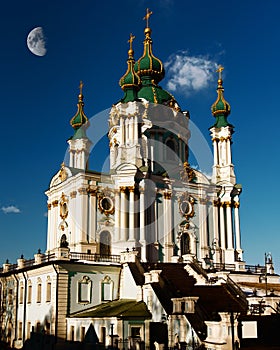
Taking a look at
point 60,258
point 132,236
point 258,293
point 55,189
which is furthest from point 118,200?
point 258,293

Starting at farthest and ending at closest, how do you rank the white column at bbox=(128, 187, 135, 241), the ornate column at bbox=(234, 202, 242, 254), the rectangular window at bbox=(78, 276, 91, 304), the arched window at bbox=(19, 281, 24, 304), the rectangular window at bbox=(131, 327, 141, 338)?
the ornate column at bbox=(234, 202, 242, 254)
the white column at bbox=(128, 187, 135, 241)
the arched window at bbox=(19, 281, 24, 304)
the rectangular window at bbox=(78, 276, 91, 304)
the rectangular window at bbox=(131, 327, 141, 338)

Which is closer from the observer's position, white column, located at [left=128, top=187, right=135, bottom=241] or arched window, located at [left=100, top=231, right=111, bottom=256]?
white column, located at [left=128, top=187, right=135, bottom=241]

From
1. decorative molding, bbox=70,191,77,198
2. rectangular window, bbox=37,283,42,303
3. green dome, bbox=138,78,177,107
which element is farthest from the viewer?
green dome, bbox=138,78,177,107

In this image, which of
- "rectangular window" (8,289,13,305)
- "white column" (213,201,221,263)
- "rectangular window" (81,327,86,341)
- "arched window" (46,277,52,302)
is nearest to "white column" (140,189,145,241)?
"white column" (213,201,221,263)

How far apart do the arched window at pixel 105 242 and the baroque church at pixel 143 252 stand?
0.23 ft

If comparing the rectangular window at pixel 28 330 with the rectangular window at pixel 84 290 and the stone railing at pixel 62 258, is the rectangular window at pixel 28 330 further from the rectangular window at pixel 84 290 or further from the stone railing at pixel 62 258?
the rectangular window at pixel 84 290

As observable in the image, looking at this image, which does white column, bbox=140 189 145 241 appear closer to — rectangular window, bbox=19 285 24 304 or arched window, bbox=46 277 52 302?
arched window, bbox=46 277 52 302

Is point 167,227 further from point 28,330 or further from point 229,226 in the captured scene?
point 28,330

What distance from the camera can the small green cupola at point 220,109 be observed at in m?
44.4

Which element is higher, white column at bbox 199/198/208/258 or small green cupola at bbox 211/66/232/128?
small green cupola at bbox 211/66/232/128

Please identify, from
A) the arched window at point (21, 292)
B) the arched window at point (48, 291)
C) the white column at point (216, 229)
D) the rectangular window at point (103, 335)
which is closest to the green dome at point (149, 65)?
the white column at point (216, 229)

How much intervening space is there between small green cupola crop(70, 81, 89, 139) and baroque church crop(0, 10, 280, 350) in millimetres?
92

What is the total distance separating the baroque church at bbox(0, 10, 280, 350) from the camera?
25.5 metres

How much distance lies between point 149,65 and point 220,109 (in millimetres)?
6698
